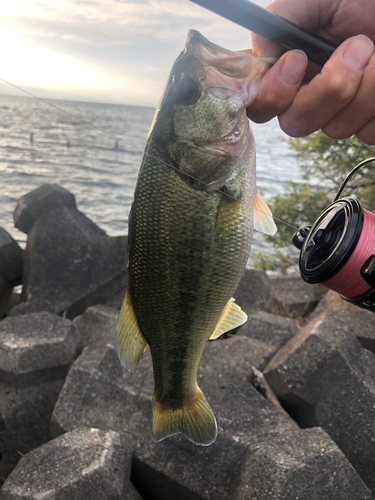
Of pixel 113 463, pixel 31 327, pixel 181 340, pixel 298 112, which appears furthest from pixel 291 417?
pixel 298 112

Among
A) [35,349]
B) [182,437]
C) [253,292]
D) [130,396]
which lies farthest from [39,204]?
[182,437]

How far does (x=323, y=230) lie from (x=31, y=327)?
123 inches

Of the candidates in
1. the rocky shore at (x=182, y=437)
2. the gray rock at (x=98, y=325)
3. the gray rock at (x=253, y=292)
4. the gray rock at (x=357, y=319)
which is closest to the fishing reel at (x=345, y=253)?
the rocky shore at (x=182, y=437)

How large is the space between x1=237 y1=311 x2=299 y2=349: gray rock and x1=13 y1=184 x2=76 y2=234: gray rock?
335cm

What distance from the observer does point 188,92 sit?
62.4 inches

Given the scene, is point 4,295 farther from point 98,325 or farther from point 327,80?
point 327,80

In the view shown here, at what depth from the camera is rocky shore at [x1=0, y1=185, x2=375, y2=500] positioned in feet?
8.25

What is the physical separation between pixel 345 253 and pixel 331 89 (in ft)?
2.31

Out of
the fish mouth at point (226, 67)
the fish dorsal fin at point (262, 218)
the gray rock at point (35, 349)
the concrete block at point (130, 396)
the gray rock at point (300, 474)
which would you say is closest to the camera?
the fish mouth at point (226, 67)

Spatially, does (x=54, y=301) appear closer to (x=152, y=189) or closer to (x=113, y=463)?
(x=113, y=463)

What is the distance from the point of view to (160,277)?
65.1 inches

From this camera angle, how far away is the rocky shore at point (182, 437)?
2514 mm

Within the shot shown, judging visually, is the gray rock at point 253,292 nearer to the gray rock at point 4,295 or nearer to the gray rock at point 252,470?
the gray rock at point 252,470

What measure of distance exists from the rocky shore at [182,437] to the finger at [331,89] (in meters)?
2.20
